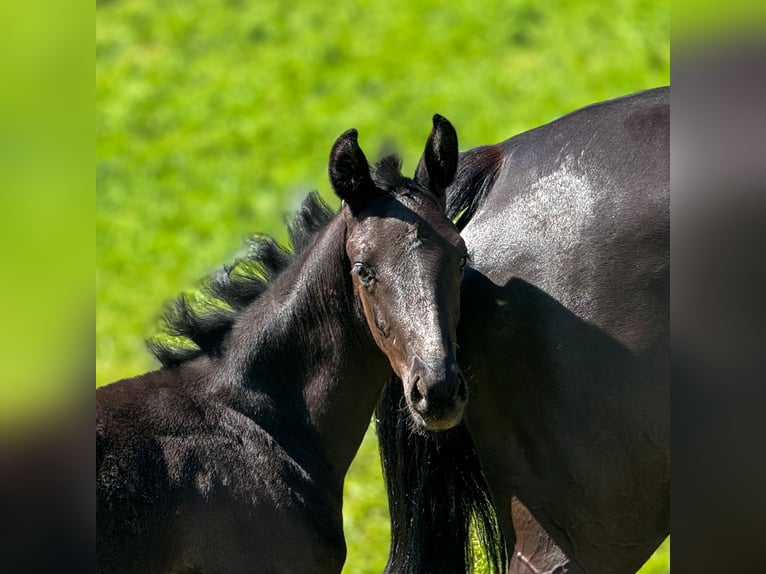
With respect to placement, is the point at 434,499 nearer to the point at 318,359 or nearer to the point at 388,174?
the point at 318,359

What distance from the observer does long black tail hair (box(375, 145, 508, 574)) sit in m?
4.20

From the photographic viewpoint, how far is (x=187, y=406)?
3.79m

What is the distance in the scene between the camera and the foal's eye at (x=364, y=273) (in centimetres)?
356

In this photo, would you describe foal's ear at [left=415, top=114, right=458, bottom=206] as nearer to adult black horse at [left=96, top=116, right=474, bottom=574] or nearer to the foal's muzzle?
adult black horse at [left=96, top=116, right=474, bottom=574]

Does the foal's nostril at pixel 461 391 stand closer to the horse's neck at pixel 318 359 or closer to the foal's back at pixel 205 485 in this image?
the horse's neck at pixel 318 359

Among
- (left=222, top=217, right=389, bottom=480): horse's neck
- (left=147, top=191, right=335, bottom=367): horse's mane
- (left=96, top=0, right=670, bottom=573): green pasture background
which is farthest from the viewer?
(left=96, top=0, right=670, bottom=573): green pasture background

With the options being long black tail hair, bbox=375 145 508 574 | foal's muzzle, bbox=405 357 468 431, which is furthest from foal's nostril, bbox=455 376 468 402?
long black tail hair, bbox=375 145 508 574

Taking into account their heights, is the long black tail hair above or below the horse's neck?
below

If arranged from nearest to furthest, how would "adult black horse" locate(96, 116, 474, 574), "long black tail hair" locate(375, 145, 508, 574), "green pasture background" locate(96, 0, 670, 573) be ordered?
"adult black horse" locate(96, 116, 474, 574), "long black tail hair" locate(375, 145, 508, 574), "green pasture background" locate(96, 0, 670, 573)

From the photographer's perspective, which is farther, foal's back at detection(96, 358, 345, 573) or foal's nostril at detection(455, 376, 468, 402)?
foal's back at detection(96, 358, 345, 573)

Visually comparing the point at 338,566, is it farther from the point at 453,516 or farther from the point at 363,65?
the point at 363,65

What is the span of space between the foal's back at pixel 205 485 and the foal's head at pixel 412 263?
1.78 feet

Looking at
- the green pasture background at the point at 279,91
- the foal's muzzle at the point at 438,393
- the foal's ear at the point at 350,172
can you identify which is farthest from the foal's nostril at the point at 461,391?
the green pasture background at the point at 279,91
